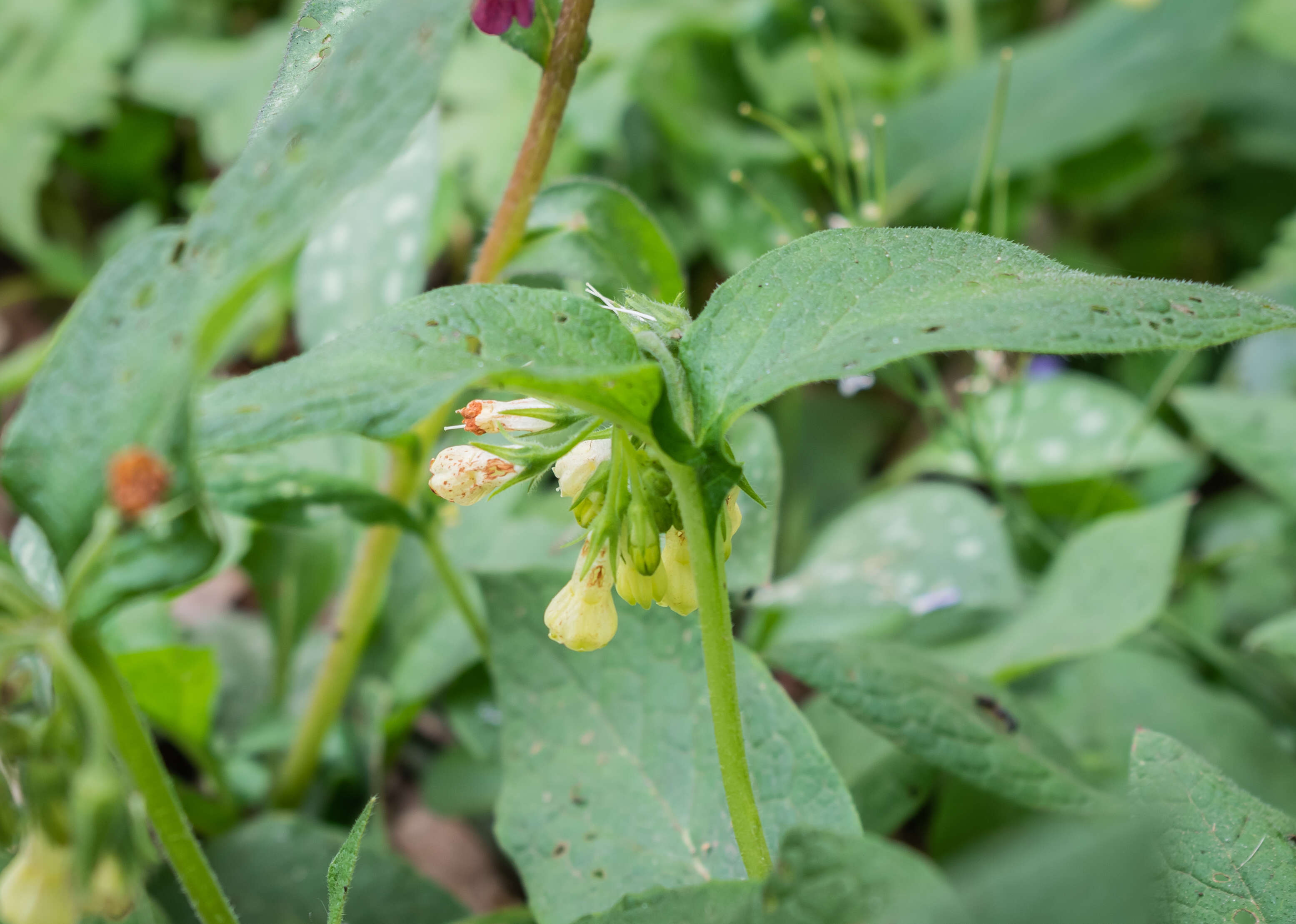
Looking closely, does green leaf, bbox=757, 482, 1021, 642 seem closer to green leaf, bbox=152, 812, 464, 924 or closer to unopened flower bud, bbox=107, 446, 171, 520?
green leaf, bbox=152, 812, 464, 924

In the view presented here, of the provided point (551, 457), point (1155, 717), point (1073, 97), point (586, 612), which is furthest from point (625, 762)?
point (1073, 97)

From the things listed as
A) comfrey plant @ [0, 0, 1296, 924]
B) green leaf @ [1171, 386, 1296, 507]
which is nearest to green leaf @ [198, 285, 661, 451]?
comfrey plant @ [0, 0, 1296, 924]

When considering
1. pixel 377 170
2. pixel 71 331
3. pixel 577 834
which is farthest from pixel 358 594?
pixel 377 170

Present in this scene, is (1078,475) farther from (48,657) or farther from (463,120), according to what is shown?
(48,657)

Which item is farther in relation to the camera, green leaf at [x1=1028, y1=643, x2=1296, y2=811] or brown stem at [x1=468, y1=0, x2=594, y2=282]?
green leaf at [x1=1028, y1=643, x2=1296, y2=811]

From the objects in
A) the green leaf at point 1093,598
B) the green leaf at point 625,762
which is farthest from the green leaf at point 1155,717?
the green leaf at point 625,762

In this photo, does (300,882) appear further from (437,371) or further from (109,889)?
(437,371)
